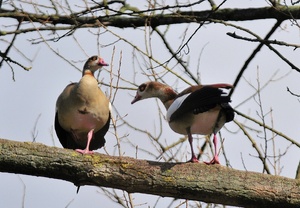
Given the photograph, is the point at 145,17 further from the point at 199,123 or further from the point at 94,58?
the point at 199,123

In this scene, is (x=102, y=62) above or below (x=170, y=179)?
above

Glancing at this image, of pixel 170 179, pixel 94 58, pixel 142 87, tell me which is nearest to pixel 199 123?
pixel 170 179

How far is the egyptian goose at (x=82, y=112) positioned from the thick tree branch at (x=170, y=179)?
4.77 ft

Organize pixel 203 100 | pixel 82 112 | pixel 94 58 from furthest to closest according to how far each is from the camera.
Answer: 1. pixel 94 58
2. pixel 82 112
3. pixel 203 100

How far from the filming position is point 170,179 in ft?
16.4

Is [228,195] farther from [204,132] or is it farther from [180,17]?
[180,17]

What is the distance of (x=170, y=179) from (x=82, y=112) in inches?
70.1

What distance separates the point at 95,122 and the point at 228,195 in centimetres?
199

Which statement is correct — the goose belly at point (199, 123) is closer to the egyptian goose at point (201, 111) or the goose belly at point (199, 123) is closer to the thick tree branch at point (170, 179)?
the egyptian goose at point (201, 111)

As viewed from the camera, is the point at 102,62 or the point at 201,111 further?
the point at 102,62

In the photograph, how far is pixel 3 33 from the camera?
743cm

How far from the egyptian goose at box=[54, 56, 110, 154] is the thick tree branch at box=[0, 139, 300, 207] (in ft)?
4.77

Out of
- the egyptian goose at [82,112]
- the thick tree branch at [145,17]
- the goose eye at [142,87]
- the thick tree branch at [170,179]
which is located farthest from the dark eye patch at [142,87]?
the thick tree branch at [170,179]

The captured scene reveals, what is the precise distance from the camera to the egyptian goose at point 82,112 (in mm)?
6582
